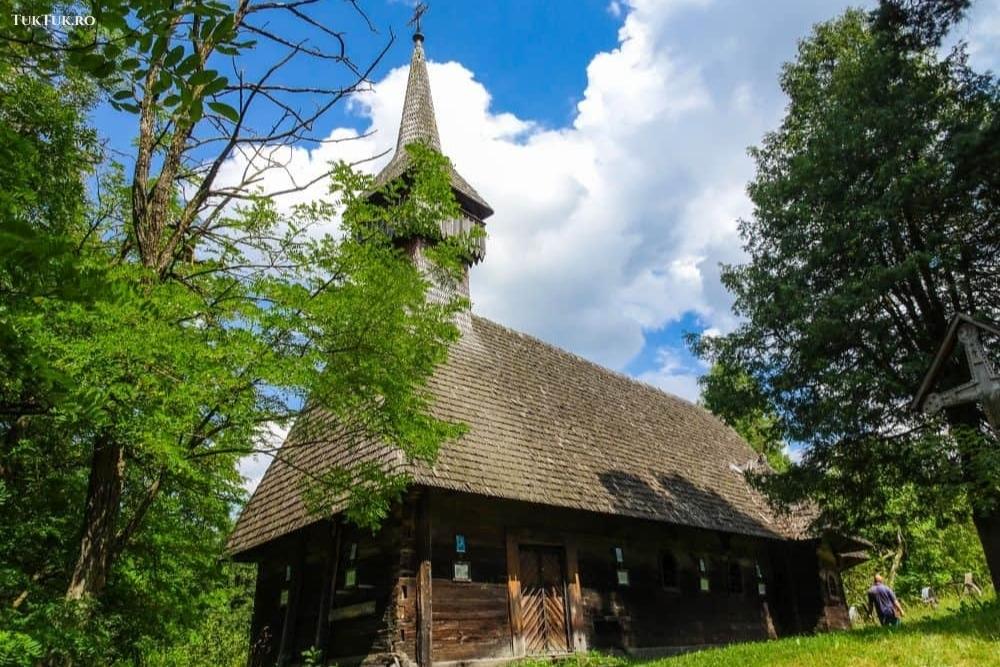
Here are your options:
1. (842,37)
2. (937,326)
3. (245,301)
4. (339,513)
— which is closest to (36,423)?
(339,513)

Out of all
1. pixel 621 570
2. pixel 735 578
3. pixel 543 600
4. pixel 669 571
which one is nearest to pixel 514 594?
pixel 543 600

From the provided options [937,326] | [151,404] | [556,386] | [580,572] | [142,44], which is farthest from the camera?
[556,386]

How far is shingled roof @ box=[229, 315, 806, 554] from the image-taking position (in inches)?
456

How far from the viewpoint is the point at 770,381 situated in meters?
12.4

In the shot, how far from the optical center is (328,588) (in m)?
11.2

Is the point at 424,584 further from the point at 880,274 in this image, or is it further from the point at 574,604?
the point at 880,274

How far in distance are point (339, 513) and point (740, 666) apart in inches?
249

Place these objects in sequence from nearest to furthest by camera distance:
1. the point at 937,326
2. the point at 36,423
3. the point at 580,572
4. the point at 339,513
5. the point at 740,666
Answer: the point at 740,666, the point at 36,423, the point at 339,513, the point at 937,326, the point at 580,572

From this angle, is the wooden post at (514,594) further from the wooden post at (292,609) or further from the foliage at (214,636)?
the foliage at (214,636)

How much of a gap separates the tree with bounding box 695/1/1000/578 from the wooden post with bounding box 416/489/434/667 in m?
6.77

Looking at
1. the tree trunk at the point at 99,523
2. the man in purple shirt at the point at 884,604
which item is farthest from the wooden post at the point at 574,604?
the tree trunk at the point at 99,523

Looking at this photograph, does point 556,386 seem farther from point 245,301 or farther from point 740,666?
point 245,301

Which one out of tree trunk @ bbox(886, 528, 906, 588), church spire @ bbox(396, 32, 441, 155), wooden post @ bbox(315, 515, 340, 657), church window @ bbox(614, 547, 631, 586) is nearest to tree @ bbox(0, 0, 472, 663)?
wooden post @ bbox(315, 515, 340, 657)

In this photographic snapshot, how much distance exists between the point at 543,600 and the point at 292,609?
4687 millimetres
